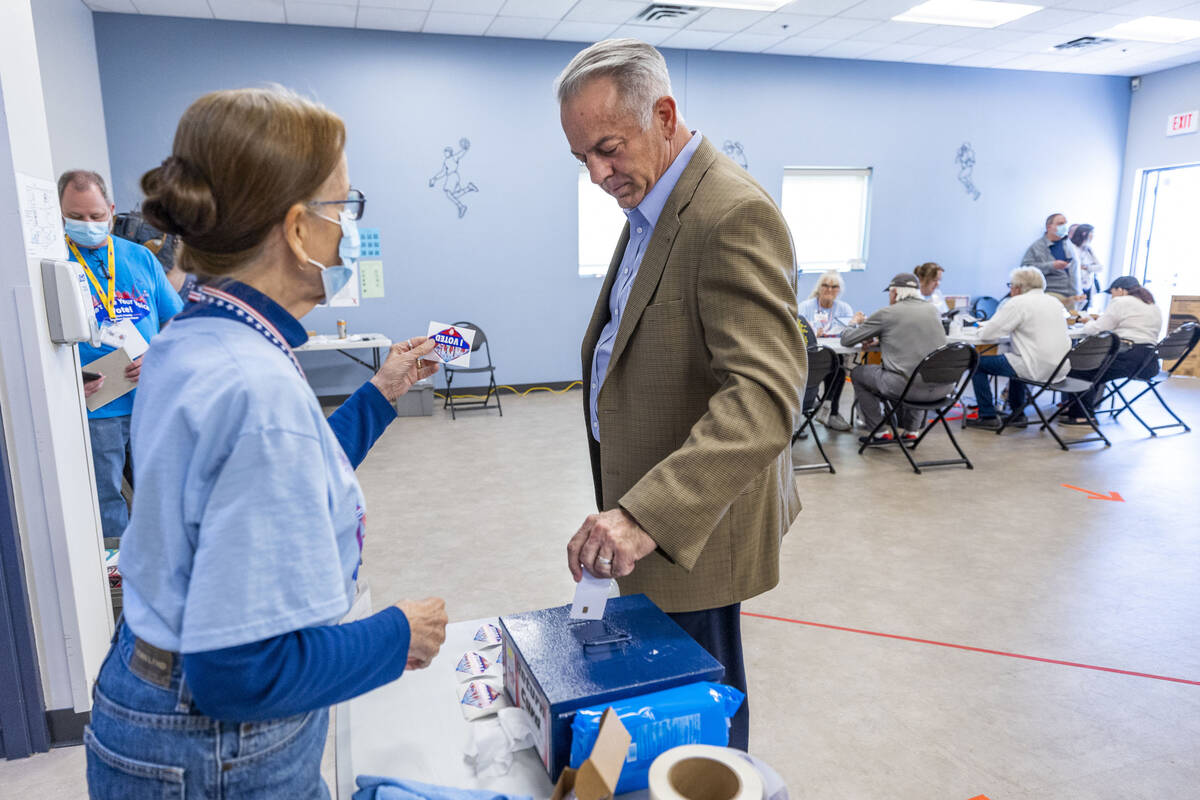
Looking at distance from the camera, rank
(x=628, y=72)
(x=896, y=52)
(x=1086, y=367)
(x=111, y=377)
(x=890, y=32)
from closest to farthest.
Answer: (x=628, y=72), (x=111, y=377), (x=1086, y=367), (x=890, y=32), (x=896, y=52)

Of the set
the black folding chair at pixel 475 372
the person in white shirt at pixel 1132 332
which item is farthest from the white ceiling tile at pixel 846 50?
the black folding chair at pixel 475 372

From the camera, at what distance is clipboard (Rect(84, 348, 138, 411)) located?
8.21 ft

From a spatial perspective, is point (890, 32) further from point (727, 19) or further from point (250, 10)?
point (250, 10)

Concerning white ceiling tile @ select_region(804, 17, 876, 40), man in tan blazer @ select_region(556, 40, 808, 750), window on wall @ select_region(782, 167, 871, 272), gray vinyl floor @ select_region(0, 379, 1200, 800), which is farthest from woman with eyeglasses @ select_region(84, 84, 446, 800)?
window on wall @ select_region(782, 167, 871, 272)

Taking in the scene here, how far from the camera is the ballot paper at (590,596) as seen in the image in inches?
41.4

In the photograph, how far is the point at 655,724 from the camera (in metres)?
0.93

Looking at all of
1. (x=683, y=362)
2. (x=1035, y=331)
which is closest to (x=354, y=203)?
(x=683, y=362)

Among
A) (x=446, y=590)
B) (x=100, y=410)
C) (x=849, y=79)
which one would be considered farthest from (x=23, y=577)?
(x=849, y=79)

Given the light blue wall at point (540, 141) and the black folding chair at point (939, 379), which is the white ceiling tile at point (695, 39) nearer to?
the light blue wall at point (540, 141)

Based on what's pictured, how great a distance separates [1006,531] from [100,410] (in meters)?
4.11

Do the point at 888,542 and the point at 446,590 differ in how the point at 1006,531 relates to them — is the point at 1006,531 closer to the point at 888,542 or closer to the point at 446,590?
the point at 888,542

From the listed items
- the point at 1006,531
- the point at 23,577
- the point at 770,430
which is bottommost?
the point at 1006,531

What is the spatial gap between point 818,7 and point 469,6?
2.85 metres

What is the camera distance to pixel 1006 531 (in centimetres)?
372
